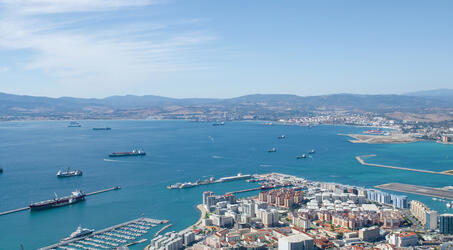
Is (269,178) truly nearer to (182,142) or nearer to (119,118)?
(182,142)

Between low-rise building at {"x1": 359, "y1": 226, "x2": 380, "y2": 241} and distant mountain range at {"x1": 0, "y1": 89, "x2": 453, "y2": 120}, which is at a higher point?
distant mountain range at {"x1": 0, "y1": 89, "x2": 453, "y2": 120}

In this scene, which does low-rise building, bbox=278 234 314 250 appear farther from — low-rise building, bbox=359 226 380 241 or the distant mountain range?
the distant mountain range

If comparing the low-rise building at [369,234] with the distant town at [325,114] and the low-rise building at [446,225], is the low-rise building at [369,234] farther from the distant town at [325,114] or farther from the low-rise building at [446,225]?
the distant town at [325,114]

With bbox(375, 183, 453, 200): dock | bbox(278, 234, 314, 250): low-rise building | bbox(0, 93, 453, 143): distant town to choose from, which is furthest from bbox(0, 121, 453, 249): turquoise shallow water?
bbox(0, 93, 453, 143): distant town

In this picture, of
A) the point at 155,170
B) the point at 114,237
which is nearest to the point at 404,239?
the point at 114,237

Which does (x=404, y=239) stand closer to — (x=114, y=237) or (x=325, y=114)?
(x=114, y=237)

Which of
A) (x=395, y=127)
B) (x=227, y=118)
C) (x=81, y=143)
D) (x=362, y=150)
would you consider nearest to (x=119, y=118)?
(x=227, y=118)
